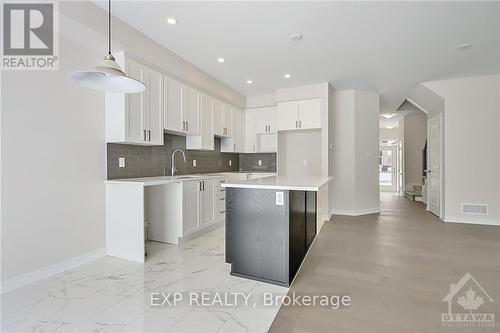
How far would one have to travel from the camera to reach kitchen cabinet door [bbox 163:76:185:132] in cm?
354

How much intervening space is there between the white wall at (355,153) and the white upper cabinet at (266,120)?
4.63 ft

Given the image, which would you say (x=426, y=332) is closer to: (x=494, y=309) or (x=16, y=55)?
(x=494, y=309)

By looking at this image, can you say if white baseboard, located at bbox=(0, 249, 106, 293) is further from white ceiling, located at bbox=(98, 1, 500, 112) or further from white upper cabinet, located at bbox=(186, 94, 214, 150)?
white ceiling, located at bbox=(98, 1, 500, 112)

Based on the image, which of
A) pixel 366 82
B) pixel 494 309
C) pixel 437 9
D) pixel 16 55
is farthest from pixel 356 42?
pixel 16 55

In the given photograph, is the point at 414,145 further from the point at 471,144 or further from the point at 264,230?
the point at 264,230

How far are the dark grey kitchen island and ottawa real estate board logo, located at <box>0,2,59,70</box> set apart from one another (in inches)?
89.7

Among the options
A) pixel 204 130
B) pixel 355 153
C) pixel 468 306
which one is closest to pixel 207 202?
pixel 204 130

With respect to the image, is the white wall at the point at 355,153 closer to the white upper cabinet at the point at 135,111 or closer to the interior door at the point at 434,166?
the interior door at the point at 434,166

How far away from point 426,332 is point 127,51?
12.7 ft

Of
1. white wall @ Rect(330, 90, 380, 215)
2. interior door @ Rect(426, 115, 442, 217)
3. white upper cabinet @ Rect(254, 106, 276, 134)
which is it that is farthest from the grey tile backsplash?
interior door @ Rect(426, 115, 442, 217)

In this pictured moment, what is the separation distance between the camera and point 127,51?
9.45 feet

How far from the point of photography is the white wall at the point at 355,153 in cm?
534

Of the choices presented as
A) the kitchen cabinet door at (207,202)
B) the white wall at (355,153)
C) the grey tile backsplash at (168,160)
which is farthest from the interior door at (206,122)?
the white wall at (355,153)

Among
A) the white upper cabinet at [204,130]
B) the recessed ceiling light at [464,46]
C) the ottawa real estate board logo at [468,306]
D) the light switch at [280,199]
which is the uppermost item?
the recessed ceiling light at [464,46]
